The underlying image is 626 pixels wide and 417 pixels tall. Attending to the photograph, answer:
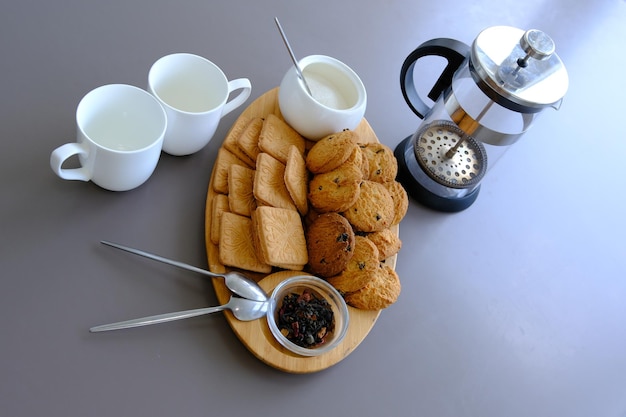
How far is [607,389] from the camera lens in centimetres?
86

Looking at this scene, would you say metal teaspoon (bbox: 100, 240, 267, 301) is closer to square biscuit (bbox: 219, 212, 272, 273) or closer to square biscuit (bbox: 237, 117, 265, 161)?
square biscuit (bbox: 219, 212, 272, 273)

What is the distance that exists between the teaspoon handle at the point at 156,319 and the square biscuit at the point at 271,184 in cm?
16

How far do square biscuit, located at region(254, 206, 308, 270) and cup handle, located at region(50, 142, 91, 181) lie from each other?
0.75ft

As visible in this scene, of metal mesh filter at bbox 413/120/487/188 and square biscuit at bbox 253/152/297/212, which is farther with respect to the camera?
metal mesh filter at bbox 413/120/487/188

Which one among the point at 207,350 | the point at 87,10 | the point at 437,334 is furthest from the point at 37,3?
the point at 437,334

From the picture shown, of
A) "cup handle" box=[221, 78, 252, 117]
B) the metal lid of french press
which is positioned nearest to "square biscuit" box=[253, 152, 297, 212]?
"cup handle" box=[221, 78, 252, 117]

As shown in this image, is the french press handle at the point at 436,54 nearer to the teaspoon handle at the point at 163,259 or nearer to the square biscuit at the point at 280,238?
the square biscuit at the point at 280,238

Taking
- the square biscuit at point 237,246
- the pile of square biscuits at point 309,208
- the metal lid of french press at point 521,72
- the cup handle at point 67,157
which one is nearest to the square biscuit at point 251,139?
the pile of square biscuits at point 309,208

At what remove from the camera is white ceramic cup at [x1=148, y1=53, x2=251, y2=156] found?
74 centimetres

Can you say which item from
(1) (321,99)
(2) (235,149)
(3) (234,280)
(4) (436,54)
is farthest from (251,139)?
(4) (436,54)

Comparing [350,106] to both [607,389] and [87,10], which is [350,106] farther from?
[607,389]

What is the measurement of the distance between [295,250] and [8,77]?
514 millimetres

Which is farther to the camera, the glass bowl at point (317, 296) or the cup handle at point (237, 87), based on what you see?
the cup handle at point (237, 87)

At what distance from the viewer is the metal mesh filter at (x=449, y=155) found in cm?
91
